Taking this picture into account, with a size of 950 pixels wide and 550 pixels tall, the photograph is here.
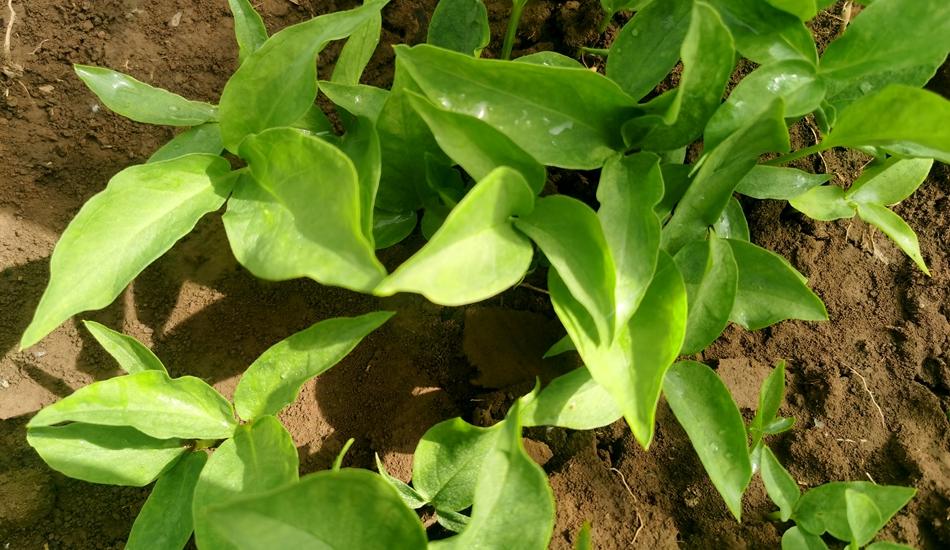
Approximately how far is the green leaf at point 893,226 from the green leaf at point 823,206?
2cm

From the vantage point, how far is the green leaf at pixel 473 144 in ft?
2.96

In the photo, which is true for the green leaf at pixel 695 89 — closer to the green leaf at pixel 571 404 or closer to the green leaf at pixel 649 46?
the green leaf at pixel 649 46

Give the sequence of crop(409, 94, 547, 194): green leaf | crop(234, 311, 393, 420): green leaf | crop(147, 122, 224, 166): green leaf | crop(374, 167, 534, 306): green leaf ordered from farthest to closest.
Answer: crop(147, 122, 224, 166): green leaf < crop(234, 311, 393, 420): green leaf < crop(409, 94, 547, 194): green leaf < crop(374, 167, 534, 306): green leaf

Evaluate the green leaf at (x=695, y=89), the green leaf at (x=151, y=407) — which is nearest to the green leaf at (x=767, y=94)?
the green leaf at (x=695, y=89)

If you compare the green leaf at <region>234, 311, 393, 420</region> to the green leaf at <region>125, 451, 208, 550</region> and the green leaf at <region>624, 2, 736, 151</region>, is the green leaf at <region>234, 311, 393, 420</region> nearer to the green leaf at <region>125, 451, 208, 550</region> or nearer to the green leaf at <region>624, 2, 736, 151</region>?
the green leaf at <region>125, 451, 208, 550</region>

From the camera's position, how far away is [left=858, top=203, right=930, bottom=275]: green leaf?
4.24 feet

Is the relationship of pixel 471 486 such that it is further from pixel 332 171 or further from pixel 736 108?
pixel 736 108

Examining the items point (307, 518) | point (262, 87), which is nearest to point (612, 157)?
point (262, 87)

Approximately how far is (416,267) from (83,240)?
497 millimetres

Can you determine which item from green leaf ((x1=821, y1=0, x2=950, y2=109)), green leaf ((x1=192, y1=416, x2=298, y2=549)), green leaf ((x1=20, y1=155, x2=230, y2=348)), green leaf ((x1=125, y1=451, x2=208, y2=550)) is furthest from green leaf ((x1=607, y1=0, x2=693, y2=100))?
green leaf ((x1=125, y1=451, x2=208, y2=550))

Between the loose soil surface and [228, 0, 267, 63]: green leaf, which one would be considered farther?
Result: the loose soil surface

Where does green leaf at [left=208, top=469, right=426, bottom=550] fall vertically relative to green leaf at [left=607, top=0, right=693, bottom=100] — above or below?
below

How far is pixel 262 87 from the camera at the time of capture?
3.35ft

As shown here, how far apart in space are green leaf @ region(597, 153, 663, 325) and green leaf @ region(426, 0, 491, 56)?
1.27 ft
